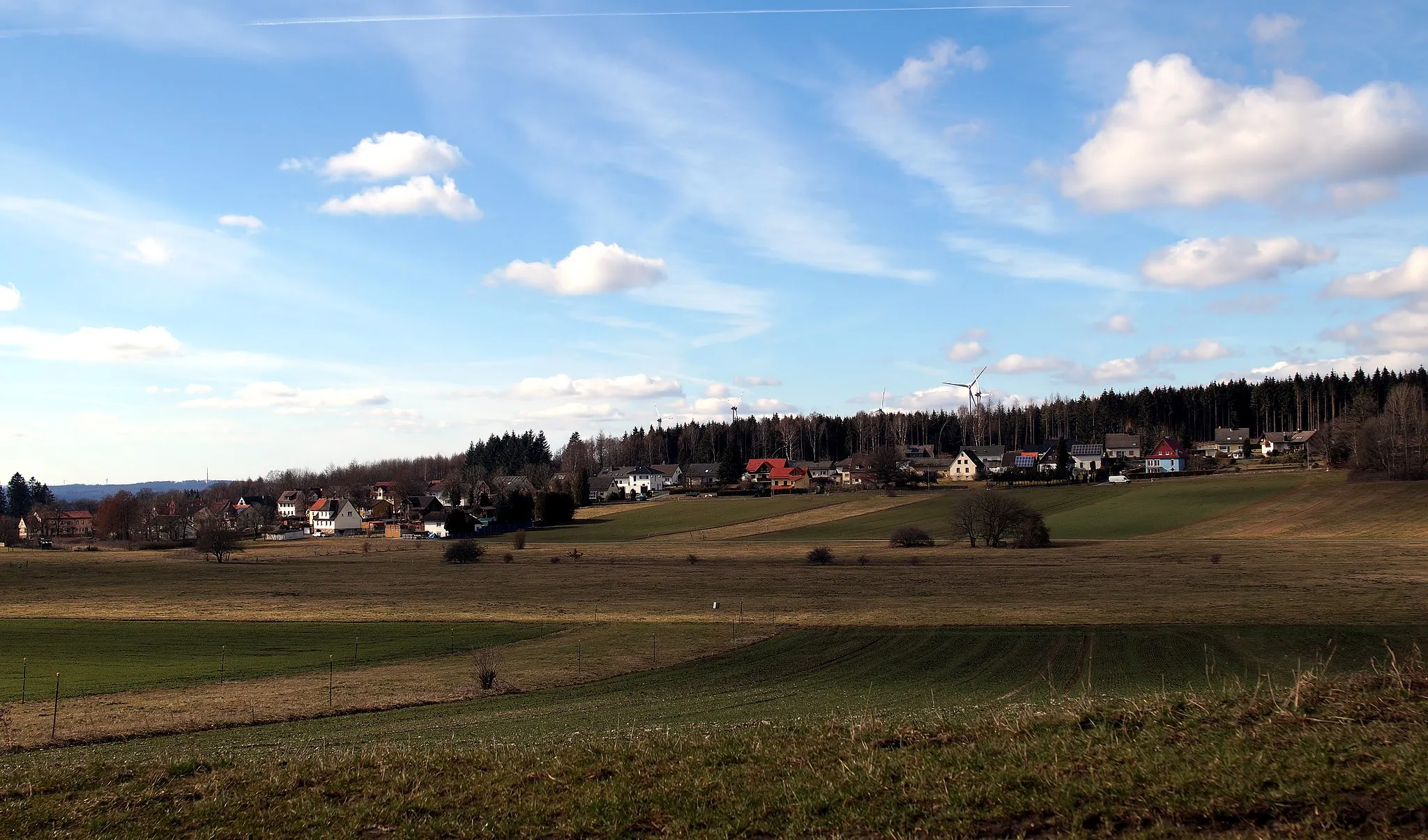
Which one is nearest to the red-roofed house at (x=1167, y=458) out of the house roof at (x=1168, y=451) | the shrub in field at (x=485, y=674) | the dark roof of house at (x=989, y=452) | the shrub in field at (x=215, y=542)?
the house roof at (x=1168, y=451)

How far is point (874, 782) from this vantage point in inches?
417

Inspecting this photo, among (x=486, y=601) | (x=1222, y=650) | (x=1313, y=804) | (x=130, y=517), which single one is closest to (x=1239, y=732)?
(x=1313, y=804)

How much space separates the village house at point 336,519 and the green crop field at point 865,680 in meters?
143

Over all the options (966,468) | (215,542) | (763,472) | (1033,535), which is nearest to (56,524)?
(215,542)

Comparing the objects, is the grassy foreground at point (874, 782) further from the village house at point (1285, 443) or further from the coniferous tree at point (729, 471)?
the village house at point (1285, 443)

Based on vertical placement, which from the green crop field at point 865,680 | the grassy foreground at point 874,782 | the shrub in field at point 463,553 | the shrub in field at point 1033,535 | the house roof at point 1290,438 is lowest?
the shrub in field at point 463,553

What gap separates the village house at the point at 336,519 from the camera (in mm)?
165250

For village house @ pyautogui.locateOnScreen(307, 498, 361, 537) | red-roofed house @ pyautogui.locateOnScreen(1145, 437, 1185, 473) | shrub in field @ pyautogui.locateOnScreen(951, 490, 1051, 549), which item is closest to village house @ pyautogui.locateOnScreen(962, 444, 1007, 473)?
red-roofed house @ pyautogui.locateOnScreen(1145, 437, 1185, 473)

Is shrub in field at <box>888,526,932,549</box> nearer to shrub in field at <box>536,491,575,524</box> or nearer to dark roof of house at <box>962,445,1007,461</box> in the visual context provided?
shrub in field at <box>536,491,575,524</box>

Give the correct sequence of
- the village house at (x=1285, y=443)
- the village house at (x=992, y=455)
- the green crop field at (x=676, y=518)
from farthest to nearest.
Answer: the village house at (x=992, y=455) < the village house at (x=1285, y=443) < the green crop field at (x=676, y=518)

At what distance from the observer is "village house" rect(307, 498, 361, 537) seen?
542ft

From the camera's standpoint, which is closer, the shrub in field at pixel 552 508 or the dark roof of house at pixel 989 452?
the shrub in field at pixel 552 508

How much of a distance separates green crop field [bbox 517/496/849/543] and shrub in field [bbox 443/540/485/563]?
21450 millimetres

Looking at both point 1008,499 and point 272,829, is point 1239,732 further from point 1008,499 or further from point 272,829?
point 1008,499
